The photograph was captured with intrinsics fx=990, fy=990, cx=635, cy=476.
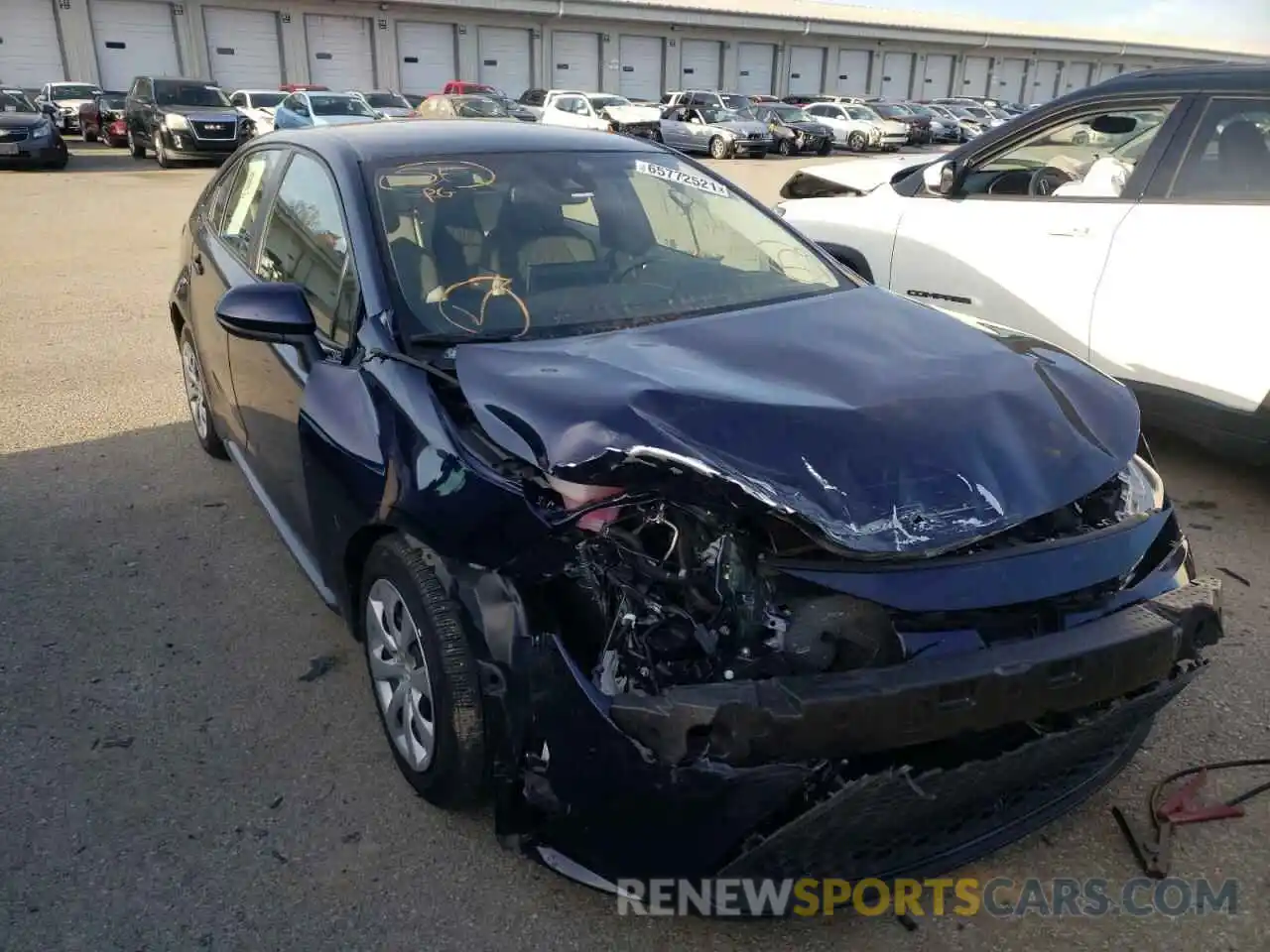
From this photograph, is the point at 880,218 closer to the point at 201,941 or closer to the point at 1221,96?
the point at 1221,96

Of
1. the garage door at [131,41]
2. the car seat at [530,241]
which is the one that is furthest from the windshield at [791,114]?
the car seat at [530,241]

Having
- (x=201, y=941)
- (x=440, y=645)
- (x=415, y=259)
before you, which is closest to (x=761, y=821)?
(x=440, y=645)

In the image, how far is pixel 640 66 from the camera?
47.2 metres

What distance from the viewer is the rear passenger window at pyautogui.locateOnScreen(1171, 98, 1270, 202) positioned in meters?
4.16

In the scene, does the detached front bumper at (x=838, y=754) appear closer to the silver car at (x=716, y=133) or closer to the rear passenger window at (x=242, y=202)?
the rear passenger window at (x=242, y=202)

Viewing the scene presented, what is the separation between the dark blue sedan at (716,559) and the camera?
1926 millimetres

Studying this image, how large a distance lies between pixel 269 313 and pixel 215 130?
20822mm

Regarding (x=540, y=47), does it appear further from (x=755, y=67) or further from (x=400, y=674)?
(x=400, y=674)

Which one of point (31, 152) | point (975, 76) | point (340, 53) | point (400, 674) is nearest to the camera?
point (400, 674)

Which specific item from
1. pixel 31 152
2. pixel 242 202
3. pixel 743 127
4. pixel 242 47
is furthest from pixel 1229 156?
pixel 242 47

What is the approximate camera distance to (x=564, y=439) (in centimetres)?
218

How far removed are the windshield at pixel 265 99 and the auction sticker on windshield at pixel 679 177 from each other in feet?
80.8

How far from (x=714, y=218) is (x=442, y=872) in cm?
242

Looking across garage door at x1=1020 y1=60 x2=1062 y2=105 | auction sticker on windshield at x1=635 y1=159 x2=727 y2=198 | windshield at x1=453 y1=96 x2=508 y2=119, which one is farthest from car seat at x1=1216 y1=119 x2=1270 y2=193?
garage door at x1=1020 y1=60 x2=1062 y2=105
